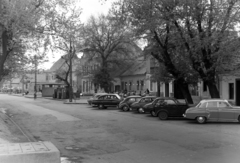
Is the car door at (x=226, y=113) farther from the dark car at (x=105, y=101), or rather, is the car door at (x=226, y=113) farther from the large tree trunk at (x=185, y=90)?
the dark car at (x=105, y=101)

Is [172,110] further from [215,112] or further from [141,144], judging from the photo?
[141,144]

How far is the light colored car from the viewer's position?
1574cm

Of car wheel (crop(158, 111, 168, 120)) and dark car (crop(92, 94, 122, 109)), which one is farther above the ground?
dark car (crop(92, 94, 122, 109))

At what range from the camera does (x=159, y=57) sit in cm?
2366

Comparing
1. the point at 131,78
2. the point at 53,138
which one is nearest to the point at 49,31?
the point at 53,138

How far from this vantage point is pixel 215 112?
15.8 m

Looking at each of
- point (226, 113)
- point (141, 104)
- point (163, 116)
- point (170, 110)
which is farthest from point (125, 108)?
point (226, 113)

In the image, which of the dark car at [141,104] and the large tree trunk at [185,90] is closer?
the dark car at [141,104]

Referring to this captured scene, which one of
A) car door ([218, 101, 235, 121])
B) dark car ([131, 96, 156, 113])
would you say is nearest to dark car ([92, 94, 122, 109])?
dark car ([131, 96, 156, 113])

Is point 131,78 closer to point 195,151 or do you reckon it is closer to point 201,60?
point 201,60

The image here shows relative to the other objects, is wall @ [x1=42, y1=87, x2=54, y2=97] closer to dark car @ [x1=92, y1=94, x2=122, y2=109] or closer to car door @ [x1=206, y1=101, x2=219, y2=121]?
dark car @ [x1=92, y1=94, x2=122, y2=109]

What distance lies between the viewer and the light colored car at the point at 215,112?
51.6 feet

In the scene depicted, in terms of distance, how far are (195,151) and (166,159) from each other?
146 cm

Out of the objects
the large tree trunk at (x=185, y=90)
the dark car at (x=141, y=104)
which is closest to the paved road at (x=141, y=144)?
the dark car at (x=141, y=104)
